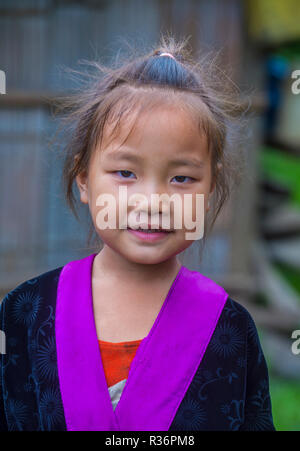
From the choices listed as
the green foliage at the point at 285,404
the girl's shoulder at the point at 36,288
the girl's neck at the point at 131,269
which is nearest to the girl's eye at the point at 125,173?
the girl's neck at the point at 131,269

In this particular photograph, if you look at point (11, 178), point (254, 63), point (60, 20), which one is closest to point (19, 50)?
point (60, 20)

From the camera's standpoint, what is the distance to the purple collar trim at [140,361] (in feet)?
5.44

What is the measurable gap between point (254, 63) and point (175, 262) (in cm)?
391

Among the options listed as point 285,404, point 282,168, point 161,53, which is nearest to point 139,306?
point 161,53

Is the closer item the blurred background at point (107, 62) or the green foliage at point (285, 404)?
the green foliage at point (285, 404)

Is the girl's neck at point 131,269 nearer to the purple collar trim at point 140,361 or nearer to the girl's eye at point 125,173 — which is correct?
the purple collar trim at point 140,361

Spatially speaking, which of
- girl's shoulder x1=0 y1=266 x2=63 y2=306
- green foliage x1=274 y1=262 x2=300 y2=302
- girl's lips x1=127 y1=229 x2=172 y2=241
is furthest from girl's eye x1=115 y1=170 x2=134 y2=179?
green foliage x1=274 y1=262 x2=300 y2=302

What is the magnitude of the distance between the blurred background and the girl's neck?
2.68 meters

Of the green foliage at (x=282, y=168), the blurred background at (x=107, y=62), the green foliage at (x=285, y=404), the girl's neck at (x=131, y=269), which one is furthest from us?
the green foliage at (x=282, y=168)

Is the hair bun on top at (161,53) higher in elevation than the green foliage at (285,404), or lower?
higher

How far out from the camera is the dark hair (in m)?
1.70
